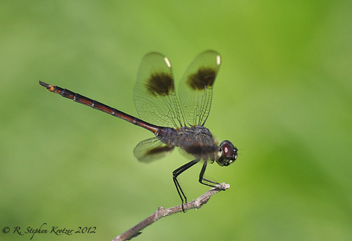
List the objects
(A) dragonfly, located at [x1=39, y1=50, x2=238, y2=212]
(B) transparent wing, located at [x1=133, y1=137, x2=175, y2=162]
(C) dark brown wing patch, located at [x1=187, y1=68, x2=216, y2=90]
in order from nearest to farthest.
A: (B) transparent wing, located at [x1=133, y1=137, x2=175, y2=162] → (A) dragonfly, located at [x1=39, y1=50, x2=238, y2=212] → (C) dark brown wing patch, located at [x1=187, y1=68, x2=216, y2=90]

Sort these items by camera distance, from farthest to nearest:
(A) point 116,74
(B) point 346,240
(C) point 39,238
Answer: (A) point 116,74
(B) point 346,240
(C) point 39,238

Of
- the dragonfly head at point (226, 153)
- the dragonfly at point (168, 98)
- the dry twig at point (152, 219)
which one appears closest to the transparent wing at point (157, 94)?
the dragonfly at point (168, 98)

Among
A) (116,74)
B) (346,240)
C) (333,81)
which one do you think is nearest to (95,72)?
(116,74)

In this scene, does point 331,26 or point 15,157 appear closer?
point 15,157

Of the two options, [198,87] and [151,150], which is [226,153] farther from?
[198,87]

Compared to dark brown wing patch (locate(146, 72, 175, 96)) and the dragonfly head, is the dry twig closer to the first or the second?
the dragonfly head

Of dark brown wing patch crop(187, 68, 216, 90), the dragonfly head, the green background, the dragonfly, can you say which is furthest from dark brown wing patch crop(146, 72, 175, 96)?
the dragonfly head

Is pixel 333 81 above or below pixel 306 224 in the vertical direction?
above

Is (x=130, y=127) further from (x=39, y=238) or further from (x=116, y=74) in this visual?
(x=39, y=238)
